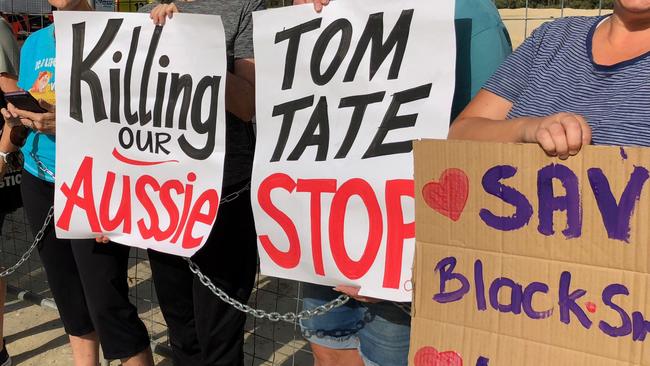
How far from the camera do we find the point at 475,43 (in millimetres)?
1566

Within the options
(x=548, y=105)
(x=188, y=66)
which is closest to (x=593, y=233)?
(x=548, y=105)

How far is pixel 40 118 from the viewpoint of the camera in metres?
2.35

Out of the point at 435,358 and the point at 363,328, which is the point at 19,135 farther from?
the point at 435,358

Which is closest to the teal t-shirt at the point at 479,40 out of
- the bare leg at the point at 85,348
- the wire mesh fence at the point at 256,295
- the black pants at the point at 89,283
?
the wire mesh fence at the point at 256,295

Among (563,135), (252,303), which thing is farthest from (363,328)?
(252,303)

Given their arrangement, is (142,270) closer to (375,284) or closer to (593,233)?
(375,284)

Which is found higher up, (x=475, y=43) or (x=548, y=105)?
(x=475, y=43)

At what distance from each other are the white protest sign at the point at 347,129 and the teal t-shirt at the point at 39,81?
41.4 inches

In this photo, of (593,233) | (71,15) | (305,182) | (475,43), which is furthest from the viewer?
(71,15)

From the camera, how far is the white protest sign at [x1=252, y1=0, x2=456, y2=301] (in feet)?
5.13

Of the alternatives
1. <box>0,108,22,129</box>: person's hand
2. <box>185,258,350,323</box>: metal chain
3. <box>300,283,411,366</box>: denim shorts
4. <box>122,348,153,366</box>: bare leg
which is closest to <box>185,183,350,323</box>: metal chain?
<box>185,258,350,323</box>: metal chain

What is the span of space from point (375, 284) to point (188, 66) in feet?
2.99

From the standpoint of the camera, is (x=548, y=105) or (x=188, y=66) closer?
(x=548, y=105)

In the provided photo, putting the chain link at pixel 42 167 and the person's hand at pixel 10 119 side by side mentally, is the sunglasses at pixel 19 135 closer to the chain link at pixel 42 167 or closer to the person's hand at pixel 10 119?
the person's hand at pixel 10 119
